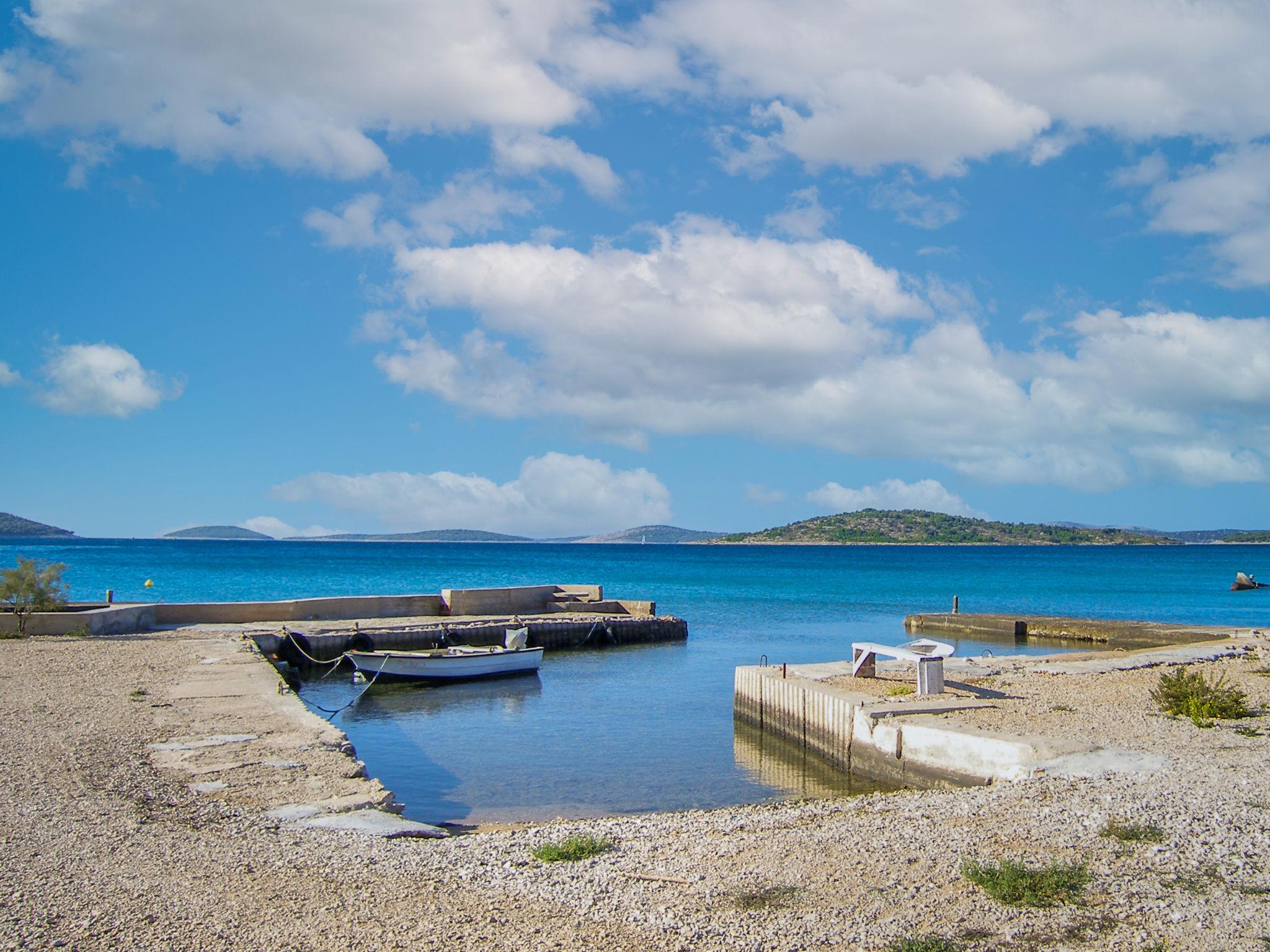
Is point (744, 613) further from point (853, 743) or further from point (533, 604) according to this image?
point (853, 743)

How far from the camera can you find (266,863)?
8.27 meters

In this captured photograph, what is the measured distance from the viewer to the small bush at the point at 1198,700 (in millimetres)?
14781

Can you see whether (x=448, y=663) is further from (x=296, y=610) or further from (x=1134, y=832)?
(x=1134, y=832)

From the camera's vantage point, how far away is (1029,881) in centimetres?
767

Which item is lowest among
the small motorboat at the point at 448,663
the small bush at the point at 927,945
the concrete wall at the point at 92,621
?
the small motorboat at the point at 448,663

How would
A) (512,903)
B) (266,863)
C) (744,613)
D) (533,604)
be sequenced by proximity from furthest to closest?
(744,613) → (533,604) → (266,863) → (512,903)

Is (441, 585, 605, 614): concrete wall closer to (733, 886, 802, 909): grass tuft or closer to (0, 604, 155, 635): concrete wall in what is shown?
(0, 604, 155, 635): concrete wall

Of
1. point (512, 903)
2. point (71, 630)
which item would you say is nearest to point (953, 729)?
point (512, 903)

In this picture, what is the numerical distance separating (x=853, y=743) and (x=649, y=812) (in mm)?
4016

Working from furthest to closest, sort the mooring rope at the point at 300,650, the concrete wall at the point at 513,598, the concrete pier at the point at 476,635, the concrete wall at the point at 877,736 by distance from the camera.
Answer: the concrete wall at the point at 513,598
the concrete pier at the point at 476,635
the mooring rope at the point at 300,650
the concrete wall at the point at 877,736

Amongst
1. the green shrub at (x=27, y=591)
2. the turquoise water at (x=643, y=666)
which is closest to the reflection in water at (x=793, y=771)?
the turquoise water at (x=643, y=666)

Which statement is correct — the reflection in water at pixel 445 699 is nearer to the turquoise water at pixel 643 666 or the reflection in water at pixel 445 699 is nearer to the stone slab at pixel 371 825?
the turquoise water at pixel 643 666

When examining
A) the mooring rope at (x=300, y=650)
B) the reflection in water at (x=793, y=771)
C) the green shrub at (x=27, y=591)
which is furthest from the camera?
the mooring rope at (x=300, y=650)

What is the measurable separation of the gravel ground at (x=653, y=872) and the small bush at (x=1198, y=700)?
8.93 ft
